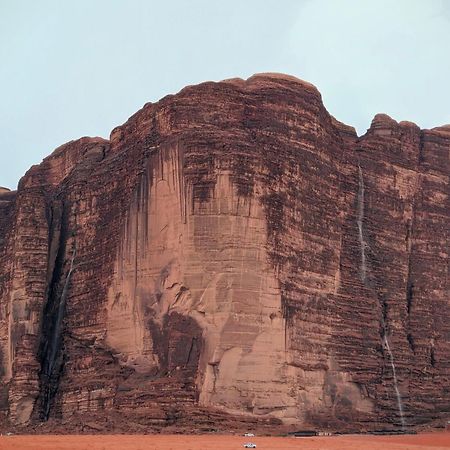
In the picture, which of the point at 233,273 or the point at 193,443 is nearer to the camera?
the point at 193,443

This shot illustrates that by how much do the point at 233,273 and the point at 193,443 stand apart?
8.03m

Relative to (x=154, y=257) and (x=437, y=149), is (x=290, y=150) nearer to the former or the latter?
(x=154, y=257)

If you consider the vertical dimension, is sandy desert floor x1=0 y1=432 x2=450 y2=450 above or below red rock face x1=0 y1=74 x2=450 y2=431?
below

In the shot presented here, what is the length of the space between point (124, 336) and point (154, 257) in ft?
11.7

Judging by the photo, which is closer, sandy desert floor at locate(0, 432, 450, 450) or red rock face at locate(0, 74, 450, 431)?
sandy desert floor at locate(0, 432, 450, 450)

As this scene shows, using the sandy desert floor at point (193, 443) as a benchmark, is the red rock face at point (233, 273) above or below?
above

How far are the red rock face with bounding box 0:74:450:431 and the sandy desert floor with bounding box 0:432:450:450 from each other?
7.43 feet

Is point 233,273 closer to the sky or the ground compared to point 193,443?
closer to the sky

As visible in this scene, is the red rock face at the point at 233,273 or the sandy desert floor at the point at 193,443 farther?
the red rock face at the point at 233,273

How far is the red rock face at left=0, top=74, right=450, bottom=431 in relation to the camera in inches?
1650

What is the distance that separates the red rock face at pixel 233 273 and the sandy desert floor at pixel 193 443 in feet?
7.43

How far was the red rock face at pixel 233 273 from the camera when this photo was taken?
137 feet

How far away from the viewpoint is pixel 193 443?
3591 cm

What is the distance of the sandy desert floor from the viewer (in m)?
35.2
